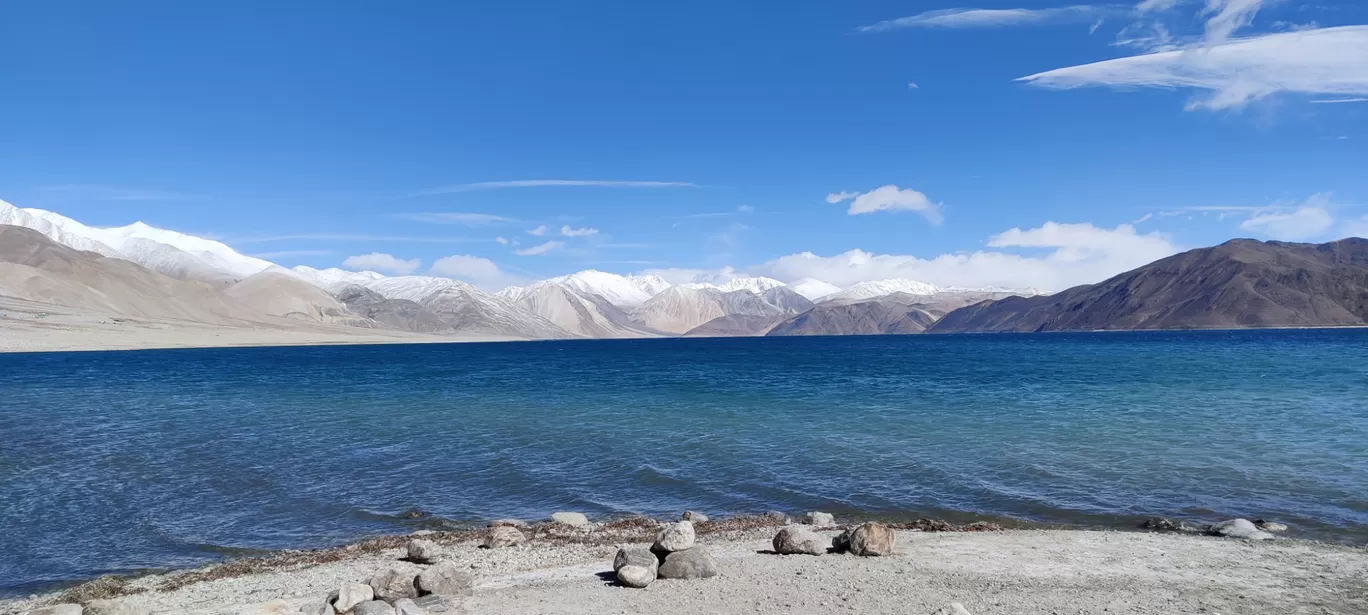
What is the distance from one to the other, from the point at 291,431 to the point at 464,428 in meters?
6.93

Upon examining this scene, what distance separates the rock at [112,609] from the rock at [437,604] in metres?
3.44

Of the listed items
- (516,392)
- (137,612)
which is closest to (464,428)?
(516,392)

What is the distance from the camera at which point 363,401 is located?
154ft

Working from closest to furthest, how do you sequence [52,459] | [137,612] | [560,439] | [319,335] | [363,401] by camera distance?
[137,612]
[52,459]
[560,439]
[363,401]
[319,335]

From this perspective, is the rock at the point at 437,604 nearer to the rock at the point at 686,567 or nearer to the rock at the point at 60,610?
A: the rock at the point at 686,567

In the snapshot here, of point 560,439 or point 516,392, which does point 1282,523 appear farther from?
Result: point 516,392

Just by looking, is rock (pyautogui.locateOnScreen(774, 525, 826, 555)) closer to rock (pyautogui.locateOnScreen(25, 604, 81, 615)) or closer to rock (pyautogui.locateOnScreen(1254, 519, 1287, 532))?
rock (pyautogui.locateOnScreen(1254, 519, 1287, 532))

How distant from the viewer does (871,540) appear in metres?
13.4

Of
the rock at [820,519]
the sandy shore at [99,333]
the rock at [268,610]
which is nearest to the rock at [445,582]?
the rock at [268,610]

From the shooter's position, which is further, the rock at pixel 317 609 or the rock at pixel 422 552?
the rock at pixel 422 552

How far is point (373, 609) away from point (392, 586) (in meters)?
1.29

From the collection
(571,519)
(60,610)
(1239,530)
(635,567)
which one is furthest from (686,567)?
(1239,530)

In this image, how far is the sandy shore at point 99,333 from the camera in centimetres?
11888

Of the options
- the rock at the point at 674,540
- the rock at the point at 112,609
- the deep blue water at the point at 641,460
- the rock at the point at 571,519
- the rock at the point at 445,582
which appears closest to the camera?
the rock at the point at 112,609
